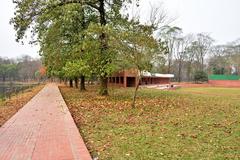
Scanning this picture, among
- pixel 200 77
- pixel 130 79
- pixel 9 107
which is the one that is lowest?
pixel 9 107

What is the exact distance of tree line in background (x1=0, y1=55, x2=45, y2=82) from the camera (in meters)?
84.5

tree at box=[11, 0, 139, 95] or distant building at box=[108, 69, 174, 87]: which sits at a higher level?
tree at box=[11, 0, 139, 95]

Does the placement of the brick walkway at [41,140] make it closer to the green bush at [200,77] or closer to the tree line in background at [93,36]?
the tree line in background at [93,36]

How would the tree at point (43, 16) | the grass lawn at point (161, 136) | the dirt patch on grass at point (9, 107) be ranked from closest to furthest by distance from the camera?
1. the grass lawn at point (161, 136)
2. the dirt patch on grass at point (9, 107)
3. the tree at point (43, 16)

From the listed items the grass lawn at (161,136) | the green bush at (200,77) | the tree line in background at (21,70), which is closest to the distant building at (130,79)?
the green bush at (200,77)

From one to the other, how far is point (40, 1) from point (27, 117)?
915cm

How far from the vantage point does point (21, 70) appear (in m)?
95.8

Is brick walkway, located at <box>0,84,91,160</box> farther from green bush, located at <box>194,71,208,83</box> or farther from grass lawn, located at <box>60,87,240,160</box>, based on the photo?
green bush, located at <box>194,71,208,83</box>

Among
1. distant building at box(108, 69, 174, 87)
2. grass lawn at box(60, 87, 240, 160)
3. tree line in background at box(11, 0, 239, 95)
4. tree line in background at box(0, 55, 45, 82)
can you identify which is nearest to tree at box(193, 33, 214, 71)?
distant building at box(108, 69, 174, 87)

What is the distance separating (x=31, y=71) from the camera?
318ft

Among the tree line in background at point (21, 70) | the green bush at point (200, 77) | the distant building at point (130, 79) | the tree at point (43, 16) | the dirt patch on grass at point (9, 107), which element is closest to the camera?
the dirt patch on grass at point (9, 107)

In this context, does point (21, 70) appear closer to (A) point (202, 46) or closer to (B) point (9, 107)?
(A) point (202, 46)

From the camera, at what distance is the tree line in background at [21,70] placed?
8450 centimetres

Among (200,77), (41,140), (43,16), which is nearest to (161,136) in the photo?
(41,140)
